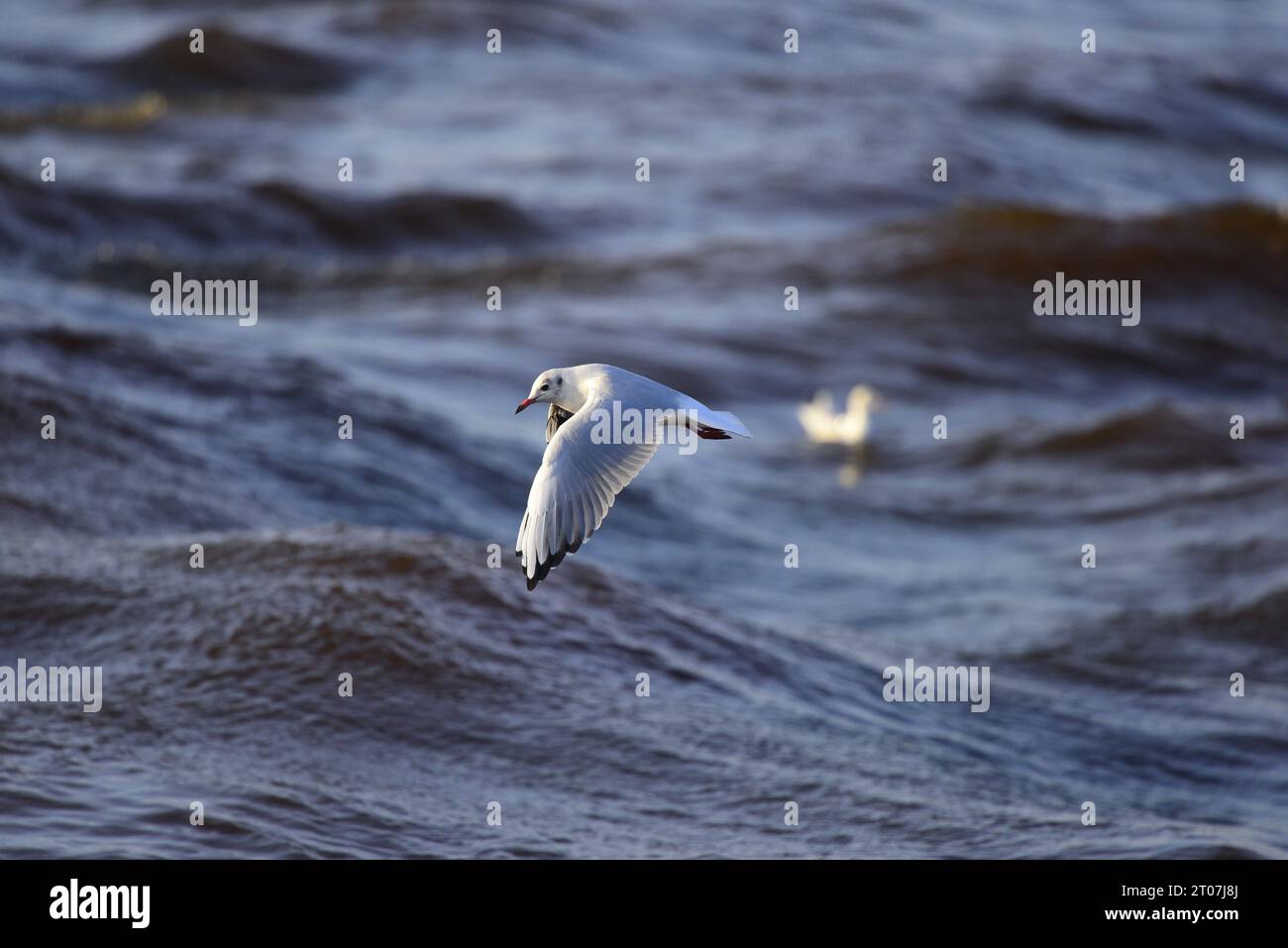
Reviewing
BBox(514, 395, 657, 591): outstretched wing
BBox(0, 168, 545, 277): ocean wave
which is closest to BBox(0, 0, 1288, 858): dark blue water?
BBox(0, 168, 545, 277): ocean wave

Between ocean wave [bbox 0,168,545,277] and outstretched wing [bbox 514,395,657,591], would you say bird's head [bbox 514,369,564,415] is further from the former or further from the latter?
ocean wave [bbox 0,168,545,277]

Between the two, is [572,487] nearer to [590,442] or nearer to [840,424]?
[590,442]

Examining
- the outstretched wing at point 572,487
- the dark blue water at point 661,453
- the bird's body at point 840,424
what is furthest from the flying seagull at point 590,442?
the bird's body at point 840,424

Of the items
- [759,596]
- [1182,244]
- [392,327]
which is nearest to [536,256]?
[392,327]

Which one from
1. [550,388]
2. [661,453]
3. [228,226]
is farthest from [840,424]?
[550,388]

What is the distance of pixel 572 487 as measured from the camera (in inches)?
187

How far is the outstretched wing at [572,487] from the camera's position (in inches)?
178

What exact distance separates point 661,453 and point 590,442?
6658 mm

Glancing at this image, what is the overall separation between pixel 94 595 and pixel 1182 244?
12.3 metres

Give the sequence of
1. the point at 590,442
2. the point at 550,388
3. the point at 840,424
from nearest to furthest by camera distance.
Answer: the point at 590,442, the point at 550,388, the point at 840,424

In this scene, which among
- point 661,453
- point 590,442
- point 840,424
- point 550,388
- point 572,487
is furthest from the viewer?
point 840,424

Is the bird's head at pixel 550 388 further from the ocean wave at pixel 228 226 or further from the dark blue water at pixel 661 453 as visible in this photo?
the ocean wave at pixel 228 226
